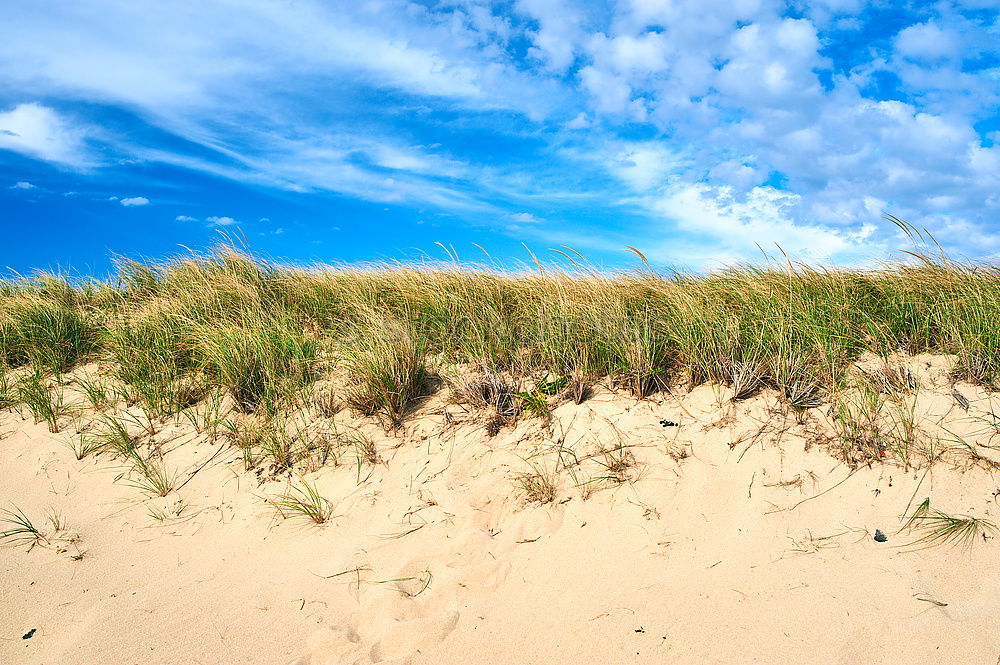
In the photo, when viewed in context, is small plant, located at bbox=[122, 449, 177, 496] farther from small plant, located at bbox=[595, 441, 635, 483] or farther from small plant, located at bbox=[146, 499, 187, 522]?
small plant, located at bbox=[595, 441, 635, 483]

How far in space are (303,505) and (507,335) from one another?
207 centimetres

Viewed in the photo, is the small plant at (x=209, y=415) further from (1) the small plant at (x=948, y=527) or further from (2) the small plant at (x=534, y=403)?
(1) the small plant at (x=948, y=527)

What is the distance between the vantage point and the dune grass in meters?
4.14

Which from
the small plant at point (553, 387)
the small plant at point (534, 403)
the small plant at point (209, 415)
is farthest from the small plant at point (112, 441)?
the small plant at point (553, 387)

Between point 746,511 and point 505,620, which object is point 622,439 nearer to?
point 746,511

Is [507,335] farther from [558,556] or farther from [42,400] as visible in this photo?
[42,400]

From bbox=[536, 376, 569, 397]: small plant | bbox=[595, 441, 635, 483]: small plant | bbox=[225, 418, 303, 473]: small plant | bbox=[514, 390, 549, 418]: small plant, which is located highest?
bbox=[536, 376, 569, 397]: small plant

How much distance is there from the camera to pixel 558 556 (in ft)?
10.6

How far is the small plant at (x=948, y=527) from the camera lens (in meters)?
2.98

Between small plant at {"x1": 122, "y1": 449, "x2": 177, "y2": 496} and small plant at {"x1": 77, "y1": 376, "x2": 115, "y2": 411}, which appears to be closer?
small plant at {"x1": 122, "y1": 449, "x2": 177, "y2": 496}

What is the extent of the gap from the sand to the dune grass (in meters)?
0.23

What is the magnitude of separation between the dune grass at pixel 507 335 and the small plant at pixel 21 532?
1.21 metres

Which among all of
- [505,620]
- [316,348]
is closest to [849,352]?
[505,620]

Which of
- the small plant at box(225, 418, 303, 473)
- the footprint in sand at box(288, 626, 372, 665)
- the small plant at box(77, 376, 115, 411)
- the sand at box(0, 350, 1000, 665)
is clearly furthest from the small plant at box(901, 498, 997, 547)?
the small plant at box(77, 376, 115, 411)
